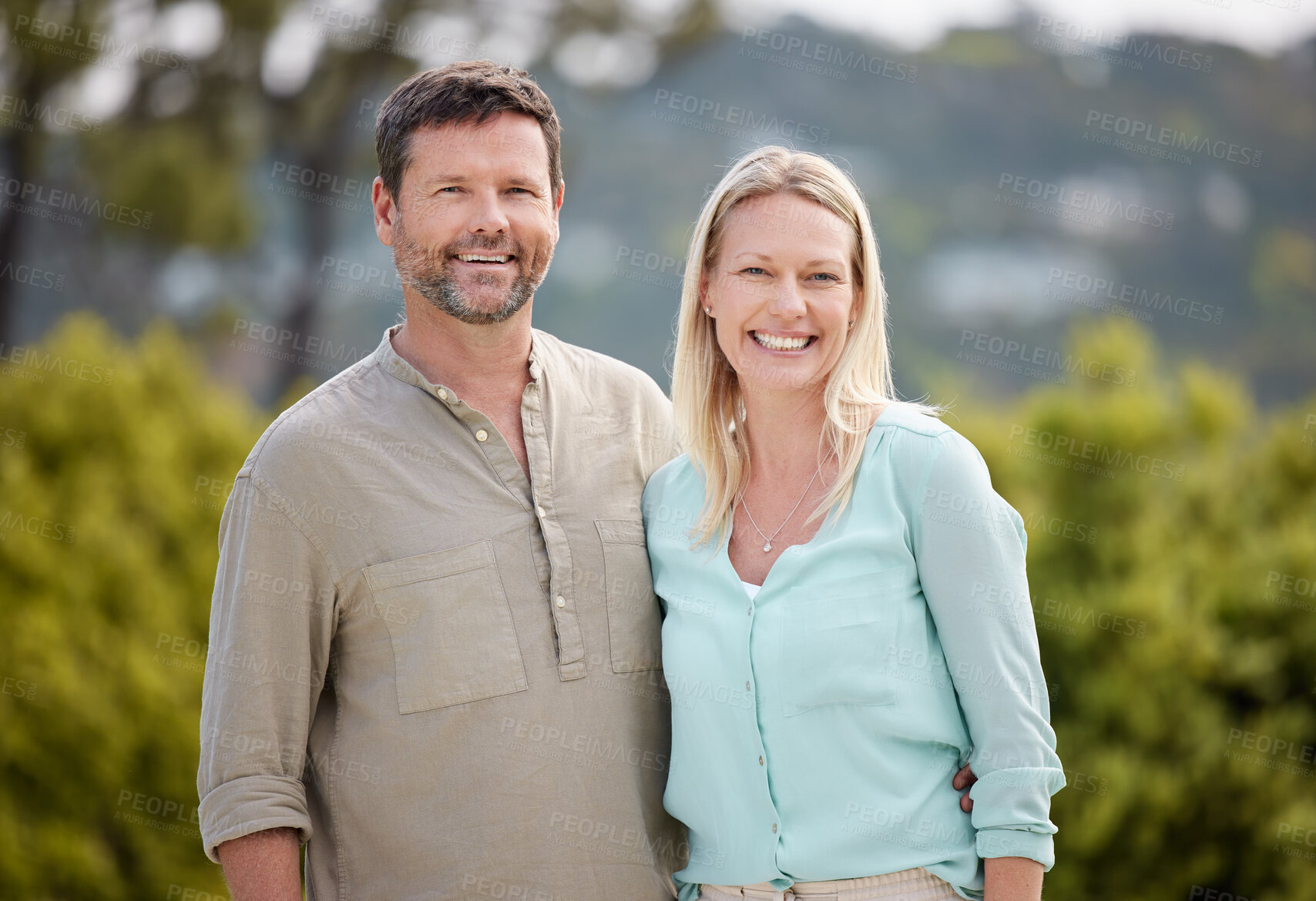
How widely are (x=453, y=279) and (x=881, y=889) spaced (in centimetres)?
143

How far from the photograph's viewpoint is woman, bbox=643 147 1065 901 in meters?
1.92

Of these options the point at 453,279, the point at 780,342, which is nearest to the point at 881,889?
the point at 780,342

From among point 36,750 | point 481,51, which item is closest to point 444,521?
point 36,750

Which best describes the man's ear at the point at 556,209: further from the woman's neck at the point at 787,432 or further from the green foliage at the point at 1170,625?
the green foliage at the point at 1170,625

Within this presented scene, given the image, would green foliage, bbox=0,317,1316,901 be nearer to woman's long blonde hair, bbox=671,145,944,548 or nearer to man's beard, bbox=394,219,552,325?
woman's long blonde hair, bbox=671,145,944,548

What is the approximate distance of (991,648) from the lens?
1911 millimetres

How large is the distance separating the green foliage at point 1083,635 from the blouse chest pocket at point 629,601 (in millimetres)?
2215

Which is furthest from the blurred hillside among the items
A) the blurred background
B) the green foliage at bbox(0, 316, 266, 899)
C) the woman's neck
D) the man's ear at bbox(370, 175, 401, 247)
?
the woman's neck

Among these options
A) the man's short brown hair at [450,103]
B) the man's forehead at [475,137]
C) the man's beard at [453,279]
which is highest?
the man's short brown hair at [450,103]

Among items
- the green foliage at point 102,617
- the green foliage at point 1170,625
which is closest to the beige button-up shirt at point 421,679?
the green foliage at point 102,617

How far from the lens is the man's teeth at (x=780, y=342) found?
2.18 metres

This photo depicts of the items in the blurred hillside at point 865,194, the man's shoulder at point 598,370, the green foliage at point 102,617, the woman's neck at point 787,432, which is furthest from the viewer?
the blurred hillside at point 865,194

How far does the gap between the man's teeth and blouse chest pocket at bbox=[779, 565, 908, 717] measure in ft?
1.55

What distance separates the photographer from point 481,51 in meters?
9.65
